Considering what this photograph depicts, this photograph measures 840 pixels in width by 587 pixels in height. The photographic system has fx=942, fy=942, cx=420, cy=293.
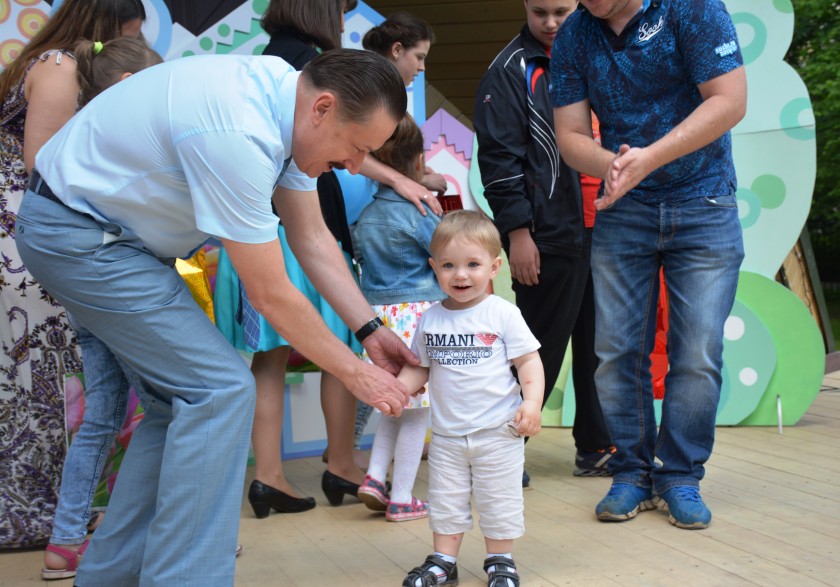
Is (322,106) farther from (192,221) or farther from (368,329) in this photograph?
(368,329)

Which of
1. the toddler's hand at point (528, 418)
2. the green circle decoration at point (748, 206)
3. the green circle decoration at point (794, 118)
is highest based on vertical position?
the green circle decoration at point (794, 118)

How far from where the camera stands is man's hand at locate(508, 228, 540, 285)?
3406 millimetres

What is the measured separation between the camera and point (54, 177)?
81.7 inches

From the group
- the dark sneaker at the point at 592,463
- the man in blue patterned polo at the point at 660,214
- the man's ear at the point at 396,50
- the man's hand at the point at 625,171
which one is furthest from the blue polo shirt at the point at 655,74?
the dark sneaker at the point at 592,463

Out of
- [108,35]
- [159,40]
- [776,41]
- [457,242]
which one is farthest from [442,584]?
[776,41]

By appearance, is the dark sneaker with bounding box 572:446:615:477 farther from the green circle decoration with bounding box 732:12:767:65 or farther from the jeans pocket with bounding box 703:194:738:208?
the green circle decoration with bounding box 732:12:767:65

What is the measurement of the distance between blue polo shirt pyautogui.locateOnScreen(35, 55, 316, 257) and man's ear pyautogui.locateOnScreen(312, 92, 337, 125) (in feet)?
0.18

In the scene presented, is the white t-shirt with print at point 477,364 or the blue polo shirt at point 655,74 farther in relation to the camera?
the blue polo shirt at point 655,74

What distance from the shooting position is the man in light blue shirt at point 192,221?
194 cm

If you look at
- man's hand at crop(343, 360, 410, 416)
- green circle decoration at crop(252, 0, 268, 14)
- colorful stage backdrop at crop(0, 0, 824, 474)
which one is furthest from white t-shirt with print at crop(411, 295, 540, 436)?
green circle decoration at crop(252, 0, 268, 14)

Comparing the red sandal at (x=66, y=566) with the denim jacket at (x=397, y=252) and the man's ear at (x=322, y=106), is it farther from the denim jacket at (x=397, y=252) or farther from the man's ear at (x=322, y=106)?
the man's ear at (x=322, y=106)

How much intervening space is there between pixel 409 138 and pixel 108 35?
3.50ft

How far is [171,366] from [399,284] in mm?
1355

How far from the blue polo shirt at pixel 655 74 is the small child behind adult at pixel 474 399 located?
694 mm
